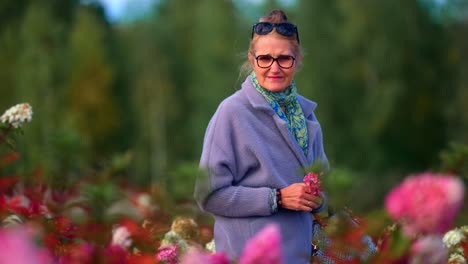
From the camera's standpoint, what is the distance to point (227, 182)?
11.4ft

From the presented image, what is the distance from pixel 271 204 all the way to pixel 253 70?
0.65m

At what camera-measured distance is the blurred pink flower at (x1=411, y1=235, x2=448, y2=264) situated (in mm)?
1850

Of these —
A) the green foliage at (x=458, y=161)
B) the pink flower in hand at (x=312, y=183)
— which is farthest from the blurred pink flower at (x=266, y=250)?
the pink flower in hand at (x=312, y=183)

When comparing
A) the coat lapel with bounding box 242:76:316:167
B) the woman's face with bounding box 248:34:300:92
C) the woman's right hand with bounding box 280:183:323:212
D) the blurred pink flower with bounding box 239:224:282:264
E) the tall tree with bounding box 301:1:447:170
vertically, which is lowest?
the blurred pink flower with bounding box 239:224:282:264

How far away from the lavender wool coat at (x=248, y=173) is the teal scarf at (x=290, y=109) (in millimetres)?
29

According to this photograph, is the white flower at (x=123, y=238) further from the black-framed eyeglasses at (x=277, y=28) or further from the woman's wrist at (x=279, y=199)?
the black-framed eyeglasses at (x=277, y=28)

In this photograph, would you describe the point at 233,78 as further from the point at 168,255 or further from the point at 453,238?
the point at 168,255

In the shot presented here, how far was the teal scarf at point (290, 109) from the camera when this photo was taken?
145 inches

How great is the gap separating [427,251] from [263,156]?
1698 mm

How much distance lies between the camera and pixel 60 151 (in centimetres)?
276

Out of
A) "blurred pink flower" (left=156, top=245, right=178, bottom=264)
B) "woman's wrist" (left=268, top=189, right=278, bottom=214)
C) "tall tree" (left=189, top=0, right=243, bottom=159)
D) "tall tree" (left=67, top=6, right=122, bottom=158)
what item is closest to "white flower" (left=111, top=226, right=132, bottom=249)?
"blurred pink flower" (left=156, top=245, right=178, bottom=264)

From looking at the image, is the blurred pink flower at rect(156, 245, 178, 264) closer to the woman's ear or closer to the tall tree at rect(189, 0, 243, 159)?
the woman's ear

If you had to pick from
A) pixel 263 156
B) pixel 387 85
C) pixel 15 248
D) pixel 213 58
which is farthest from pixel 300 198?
pixel 213 58

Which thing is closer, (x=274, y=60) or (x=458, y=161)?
(x=458, y=161)
